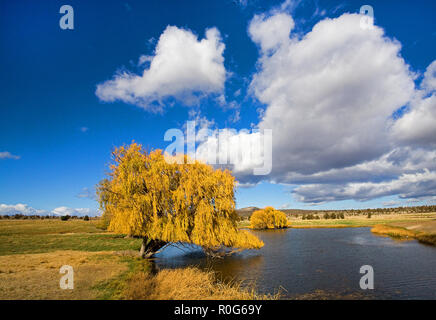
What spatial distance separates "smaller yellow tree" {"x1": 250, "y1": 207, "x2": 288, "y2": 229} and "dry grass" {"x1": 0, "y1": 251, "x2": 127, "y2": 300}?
2854 inches

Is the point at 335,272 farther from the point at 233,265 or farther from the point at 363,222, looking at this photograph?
the point at 363,222

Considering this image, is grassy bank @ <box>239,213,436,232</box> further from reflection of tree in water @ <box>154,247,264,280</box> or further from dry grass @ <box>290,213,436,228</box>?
reflection of tree in water @ <box>154,247,264,280</box>

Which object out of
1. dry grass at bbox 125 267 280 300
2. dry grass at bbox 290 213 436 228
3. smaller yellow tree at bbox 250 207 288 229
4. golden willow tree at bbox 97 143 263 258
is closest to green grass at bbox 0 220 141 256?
golden willow tree at bbox 97 143 263 258

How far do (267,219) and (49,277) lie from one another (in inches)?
3205

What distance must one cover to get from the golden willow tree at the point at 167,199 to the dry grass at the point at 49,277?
453 cm

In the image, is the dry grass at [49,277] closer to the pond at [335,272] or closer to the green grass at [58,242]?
the green grass at [58,242]

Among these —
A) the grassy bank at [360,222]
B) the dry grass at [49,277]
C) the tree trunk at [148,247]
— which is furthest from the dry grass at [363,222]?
the dry grass at [49,277]

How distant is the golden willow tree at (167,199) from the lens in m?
23.4

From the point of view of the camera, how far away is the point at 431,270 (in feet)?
76.0

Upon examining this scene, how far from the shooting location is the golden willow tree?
23391 mm

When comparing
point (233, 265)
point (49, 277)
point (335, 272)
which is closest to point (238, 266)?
point (233, 265)

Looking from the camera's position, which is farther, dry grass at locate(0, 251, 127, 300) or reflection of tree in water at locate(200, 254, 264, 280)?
reflection of tree in water at locate(200, 254, 264, 280)

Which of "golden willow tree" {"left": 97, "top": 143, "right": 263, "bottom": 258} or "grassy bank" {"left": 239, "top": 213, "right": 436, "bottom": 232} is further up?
"golden willow tree" {"left": 97, "top": 143, "right": 263, "bottom": 258}

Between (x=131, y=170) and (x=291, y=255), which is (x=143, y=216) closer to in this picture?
(x=131, y=170)
